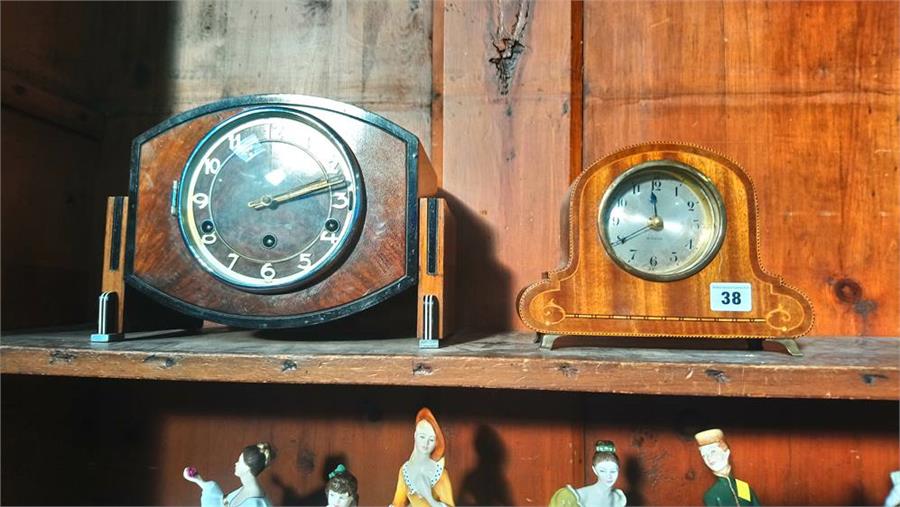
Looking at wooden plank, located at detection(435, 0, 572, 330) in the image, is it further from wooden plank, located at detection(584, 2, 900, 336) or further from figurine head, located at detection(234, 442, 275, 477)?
figurine head, located at detection(234, 442, 275, 477)

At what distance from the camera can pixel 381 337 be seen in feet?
2.88

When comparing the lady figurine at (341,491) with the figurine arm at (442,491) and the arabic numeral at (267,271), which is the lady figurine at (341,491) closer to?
the figurine arm at (442,491)

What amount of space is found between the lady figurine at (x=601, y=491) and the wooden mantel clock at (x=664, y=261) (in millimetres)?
159

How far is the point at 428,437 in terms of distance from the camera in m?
0.75

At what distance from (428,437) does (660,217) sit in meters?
0.40

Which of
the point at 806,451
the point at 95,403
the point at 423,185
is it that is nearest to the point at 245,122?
the point at 423,185

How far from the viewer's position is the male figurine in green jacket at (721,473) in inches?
29.4

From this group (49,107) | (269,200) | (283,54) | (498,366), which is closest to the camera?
(498,366)

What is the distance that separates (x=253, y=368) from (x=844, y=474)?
0.91 meters

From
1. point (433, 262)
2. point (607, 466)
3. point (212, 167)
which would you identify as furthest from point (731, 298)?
point (212, 167)

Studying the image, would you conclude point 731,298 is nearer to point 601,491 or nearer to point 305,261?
point 601,491

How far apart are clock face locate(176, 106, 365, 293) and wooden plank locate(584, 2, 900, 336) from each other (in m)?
0.47

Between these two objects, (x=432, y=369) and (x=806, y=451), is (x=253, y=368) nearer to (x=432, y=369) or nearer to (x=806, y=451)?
(x=432, y=369)

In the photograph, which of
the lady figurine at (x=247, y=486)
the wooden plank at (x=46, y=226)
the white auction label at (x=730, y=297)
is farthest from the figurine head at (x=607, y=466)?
the wooden plank at (x=46, y=226)
